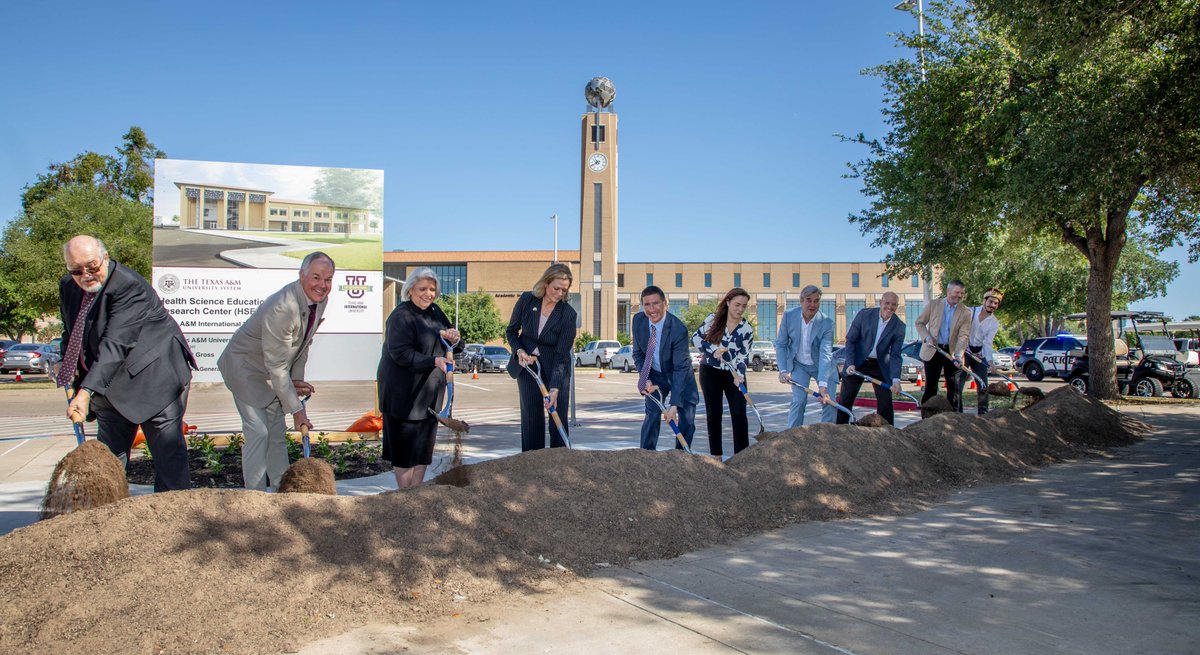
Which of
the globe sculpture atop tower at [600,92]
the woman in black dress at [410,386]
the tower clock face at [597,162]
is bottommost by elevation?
the woman in black dress at [410,386]

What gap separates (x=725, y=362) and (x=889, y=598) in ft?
12.1

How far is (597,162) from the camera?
6994 cm

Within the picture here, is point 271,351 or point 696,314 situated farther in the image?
point 696,314

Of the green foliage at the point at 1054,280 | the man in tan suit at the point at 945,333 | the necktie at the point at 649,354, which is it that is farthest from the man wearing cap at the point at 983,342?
the green foliage at the point at 1054,280

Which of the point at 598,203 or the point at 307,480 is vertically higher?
the point at 598,203

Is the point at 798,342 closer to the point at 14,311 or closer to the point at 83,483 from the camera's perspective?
the point at 83,483

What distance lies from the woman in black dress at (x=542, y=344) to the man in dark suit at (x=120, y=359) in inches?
93.7

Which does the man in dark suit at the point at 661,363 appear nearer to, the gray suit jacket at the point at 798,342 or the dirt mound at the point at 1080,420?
the gray suit jacket at the point at 798,342

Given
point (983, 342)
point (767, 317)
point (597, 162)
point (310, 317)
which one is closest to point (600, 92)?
point (597, 162)

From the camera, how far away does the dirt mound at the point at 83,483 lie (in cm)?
377

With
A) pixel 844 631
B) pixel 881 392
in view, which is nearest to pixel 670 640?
pixel 844 631

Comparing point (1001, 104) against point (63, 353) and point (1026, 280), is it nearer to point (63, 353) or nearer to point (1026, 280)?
point (63, 353)

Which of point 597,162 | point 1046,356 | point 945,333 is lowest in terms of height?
point 1046,356

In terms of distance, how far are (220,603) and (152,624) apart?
0.83 feet
